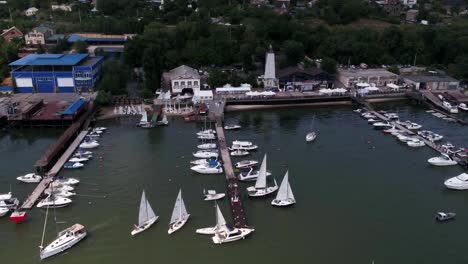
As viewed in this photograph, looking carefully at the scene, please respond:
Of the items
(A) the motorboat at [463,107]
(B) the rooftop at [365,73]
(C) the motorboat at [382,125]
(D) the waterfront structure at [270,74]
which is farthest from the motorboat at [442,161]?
(D) the waterfront structure at [270,74]

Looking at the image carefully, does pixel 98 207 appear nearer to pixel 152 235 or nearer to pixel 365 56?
pixel 152 235

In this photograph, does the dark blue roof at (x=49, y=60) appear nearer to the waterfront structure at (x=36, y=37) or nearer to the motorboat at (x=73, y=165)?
the waterfront structure at (x=36, y=37)

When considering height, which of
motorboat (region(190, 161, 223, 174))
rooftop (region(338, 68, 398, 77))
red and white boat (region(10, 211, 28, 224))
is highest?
rooftop (region(338, 68, 398, 77))

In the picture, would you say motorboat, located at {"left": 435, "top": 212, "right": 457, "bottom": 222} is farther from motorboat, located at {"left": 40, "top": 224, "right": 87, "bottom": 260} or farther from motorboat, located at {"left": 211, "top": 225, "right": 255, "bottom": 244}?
motorboat, located at {"left": 40, "top": 224, "right": 87, "bottom": 260}

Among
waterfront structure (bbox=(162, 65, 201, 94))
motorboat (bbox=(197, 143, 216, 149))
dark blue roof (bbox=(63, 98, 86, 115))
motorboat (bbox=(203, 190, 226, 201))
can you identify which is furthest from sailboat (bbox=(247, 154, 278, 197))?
waterfront structure (bbox=(162, 65, 201, 94))

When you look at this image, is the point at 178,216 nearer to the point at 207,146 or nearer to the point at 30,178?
the point at 207,146

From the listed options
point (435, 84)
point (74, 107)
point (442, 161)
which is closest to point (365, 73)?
point (435, 84)

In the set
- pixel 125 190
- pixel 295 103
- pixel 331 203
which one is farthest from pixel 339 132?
pixel 125 190
